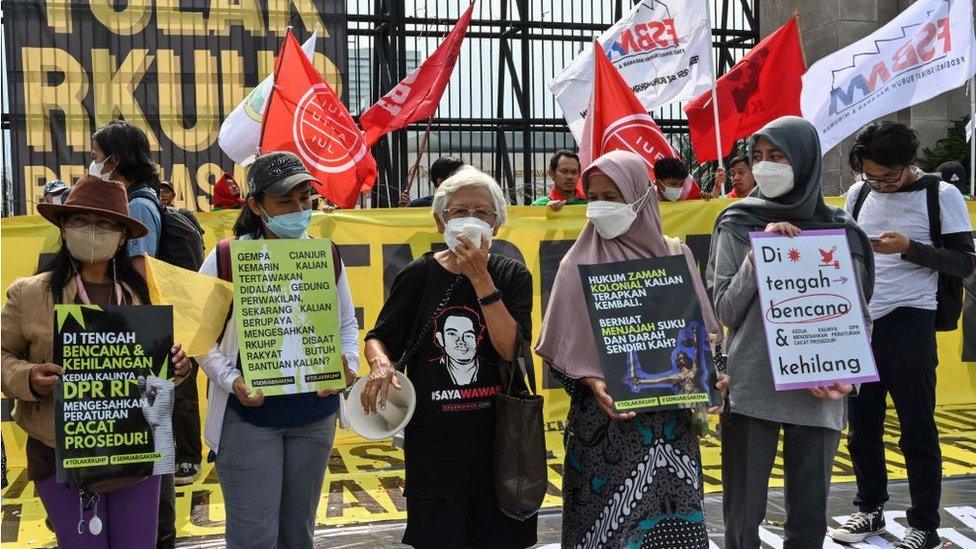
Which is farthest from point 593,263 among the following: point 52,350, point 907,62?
point 907,62

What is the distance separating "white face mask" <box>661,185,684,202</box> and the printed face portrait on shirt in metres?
4.70

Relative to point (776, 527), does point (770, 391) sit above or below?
above

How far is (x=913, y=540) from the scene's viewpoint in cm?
481

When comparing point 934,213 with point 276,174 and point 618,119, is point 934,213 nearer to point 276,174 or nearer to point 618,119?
point 276,174

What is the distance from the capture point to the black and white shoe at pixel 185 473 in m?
6.12

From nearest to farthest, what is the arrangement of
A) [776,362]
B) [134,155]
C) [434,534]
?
[434,534] < [776,362] < [134,155]

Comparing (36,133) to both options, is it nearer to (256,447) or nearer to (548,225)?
(548,225)

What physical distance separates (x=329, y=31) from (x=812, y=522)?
9.44m

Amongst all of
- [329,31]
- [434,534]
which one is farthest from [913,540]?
[329,31]

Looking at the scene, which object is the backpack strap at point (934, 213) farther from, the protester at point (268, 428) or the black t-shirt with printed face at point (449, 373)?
the protester at point (268, 428)

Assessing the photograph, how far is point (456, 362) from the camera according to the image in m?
3.49

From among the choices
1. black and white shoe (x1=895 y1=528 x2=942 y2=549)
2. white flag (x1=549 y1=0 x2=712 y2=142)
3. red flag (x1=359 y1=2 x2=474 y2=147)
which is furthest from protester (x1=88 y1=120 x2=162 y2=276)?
red flag (x1=359 y1=2 x2=474 y2=147)

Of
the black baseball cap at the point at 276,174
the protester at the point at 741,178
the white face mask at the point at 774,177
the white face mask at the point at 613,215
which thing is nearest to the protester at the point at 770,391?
the white face mask at the point at 774,177

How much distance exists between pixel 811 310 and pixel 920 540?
1.69 metres
